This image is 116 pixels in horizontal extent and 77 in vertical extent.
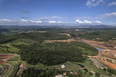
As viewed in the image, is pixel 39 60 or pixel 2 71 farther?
pixel 39 60

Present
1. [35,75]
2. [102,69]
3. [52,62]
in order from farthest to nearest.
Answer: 1. [52,62]
2. [102,69]
3. [35,75]

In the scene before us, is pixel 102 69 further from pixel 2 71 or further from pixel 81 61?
pixel 2 71

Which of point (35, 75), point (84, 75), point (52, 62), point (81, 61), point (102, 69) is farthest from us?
point (81, 61)

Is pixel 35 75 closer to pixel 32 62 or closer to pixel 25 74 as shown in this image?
pixel 25 74

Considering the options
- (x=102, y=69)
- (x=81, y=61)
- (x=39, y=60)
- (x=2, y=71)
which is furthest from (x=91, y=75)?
(x=2, y=71)

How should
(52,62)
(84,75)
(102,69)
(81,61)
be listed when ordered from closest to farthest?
1. (84,75)
2. (102,69)
3. (52,62)
4. (81,61)

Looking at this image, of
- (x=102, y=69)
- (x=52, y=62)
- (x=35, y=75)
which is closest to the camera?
(x=35, y=75)

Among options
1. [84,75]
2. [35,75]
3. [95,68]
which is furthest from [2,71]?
[95,68]

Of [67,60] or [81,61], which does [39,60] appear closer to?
[67,60]

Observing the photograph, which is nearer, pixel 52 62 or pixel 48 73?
pixel 48 73
